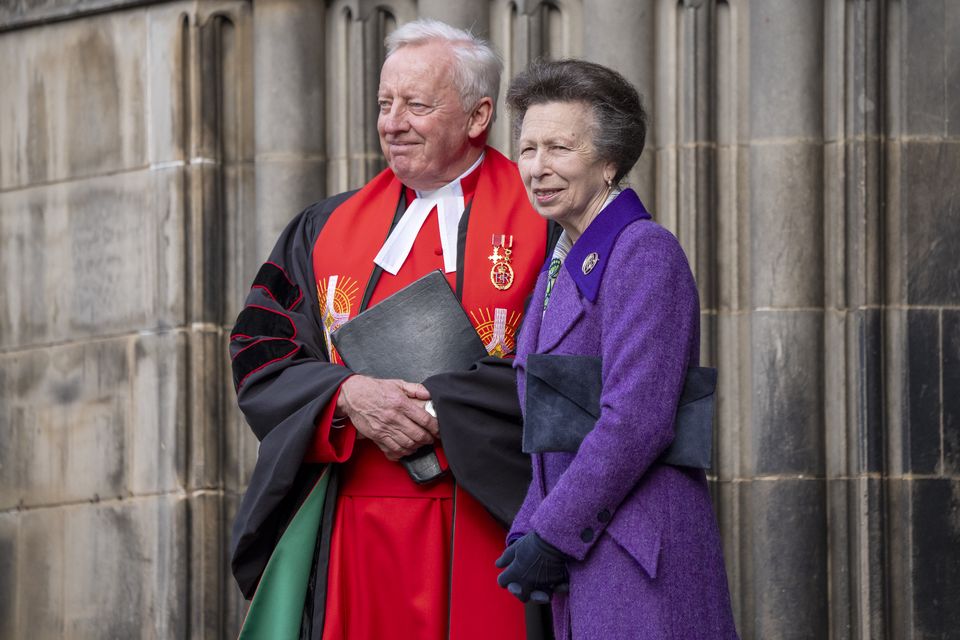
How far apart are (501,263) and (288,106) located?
198 cm

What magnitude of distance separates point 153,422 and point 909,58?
269 centimetres

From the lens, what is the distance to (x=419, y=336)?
185 inches

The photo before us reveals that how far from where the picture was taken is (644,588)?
387cm

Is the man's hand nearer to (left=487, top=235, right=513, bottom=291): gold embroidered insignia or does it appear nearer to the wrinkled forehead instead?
(left=487, top=235, right=513, bottom=291): gold embroidered insignia

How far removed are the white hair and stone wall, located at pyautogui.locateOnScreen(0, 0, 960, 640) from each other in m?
1.29

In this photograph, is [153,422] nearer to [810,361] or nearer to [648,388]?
[810,361]

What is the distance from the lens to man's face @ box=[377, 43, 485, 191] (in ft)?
16.0

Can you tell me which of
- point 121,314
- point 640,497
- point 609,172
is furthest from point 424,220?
point 121,314

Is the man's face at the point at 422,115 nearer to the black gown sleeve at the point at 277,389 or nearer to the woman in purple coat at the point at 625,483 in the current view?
the black gown sleeve at the point at 277,389

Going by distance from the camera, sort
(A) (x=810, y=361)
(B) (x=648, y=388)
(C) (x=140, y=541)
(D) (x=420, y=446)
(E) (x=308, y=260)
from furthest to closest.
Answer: (C) (x=140, y=541), (A) (x=810, y=361), (E) (x=308, y=260), (D) (x=420, y=446), (B) (x=648, y=388)

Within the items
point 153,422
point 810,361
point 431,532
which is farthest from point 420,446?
point 153,422

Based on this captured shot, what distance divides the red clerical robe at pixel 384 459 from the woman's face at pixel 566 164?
0.67m

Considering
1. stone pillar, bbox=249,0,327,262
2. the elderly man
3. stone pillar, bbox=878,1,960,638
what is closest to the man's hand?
the elderly man

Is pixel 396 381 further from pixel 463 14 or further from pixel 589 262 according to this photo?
pixel 463 14
